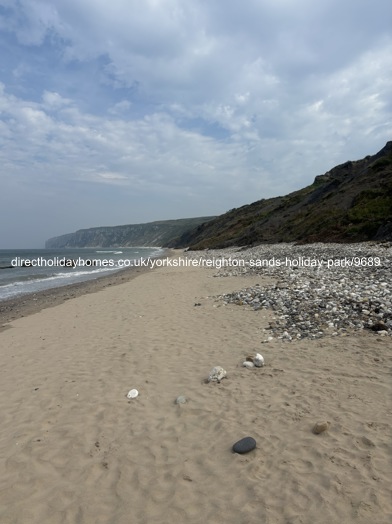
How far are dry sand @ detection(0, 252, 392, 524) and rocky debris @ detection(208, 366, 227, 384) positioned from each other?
0.14 metres

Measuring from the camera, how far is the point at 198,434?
460 centimetres

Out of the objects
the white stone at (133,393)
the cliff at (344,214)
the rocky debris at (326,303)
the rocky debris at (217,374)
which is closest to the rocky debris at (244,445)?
the rocky debris at (217,374)

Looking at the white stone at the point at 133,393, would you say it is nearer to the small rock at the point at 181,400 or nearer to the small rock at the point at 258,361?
the small rock at the point at 181,400

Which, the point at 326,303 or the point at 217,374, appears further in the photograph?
the point at 326,303

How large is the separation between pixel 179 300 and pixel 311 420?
975 cm

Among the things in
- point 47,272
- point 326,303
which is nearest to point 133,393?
point 326,303

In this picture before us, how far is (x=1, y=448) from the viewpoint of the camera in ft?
15.5

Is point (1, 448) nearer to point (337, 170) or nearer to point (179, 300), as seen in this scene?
point (179, 300)

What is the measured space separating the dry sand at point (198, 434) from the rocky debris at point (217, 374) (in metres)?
0.14

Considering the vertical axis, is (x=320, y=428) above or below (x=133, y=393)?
above

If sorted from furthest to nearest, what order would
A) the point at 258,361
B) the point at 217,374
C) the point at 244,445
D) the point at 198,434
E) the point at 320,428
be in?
the point at 258,361 → the point at 217,374 → the point at 198,434 → the point at 320,428 → the point at 244,445

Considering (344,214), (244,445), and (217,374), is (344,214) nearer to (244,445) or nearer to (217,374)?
(217,374)

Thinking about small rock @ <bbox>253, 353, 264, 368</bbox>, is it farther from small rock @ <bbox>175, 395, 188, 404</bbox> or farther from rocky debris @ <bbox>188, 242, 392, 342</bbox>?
small rock @ <bbox>175, 395, 188, 404</bbox>

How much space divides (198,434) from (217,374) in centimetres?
157
